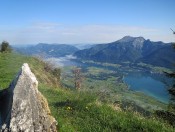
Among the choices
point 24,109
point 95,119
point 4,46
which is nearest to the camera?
point 24,109

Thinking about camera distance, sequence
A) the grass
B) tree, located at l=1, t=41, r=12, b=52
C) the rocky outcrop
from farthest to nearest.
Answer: tree, located at l=1, t=41, r=12, b=52 → the grass → the rocky outcrop

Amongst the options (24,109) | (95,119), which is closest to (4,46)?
(95,119)

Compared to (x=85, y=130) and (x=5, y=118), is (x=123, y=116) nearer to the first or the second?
(x=85, y=130)

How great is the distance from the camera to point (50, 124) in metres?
10.4

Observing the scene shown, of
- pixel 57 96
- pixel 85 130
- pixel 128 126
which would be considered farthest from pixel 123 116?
pixel 57 96

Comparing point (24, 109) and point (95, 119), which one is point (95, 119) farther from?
point (24, 109)

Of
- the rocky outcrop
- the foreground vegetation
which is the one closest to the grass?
the foreground vegetation

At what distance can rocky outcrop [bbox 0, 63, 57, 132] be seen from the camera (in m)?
9.33

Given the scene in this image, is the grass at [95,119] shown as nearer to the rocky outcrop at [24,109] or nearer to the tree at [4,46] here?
the rocky outcrop at [24,109]

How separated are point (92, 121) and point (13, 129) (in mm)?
4831

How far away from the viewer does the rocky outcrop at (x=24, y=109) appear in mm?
9328

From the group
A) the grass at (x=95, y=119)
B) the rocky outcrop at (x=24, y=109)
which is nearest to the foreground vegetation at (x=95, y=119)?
the grass at (x=95, y=119)

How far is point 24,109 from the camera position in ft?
31.2

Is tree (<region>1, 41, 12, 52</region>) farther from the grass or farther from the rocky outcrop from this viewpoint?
the rocky outcrop
